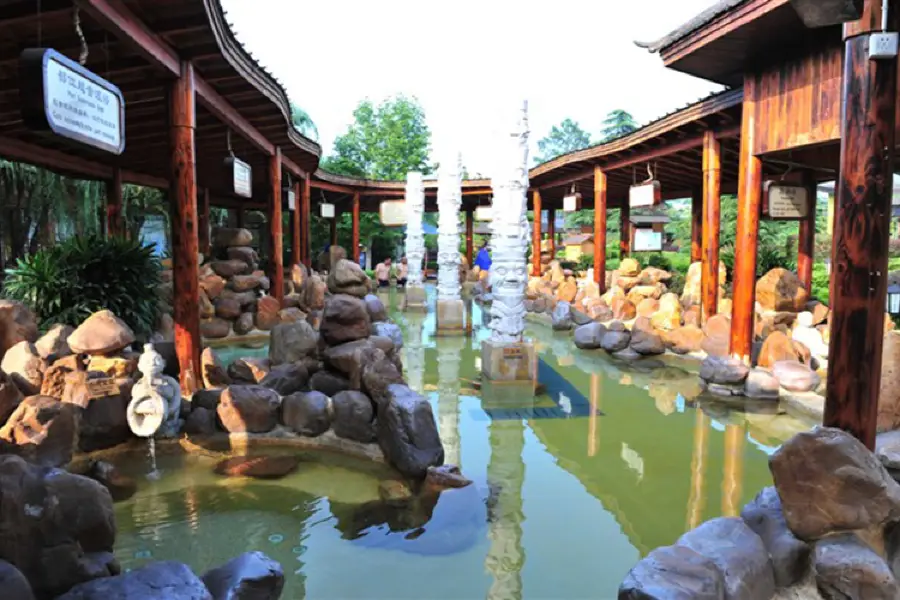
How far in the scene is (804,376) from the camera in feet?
24.1

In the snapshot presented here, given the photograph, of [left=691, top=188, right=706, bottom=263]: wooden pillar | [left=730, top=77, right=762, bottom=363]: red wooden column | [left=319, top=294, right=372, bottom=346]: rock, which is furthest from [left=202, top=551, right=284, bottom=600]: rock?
[left=691, top=188, right=706, bottom=263]: wooden pillar

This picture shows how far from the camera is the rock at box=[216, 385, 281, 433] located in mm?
5812

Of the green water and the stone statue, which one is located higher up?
the stone statue

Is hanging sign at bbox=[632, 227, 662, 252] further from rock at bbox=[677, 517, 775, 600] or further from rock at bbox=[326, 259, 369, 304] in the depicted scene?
rock at bbox=[677, 517, 775, 600]

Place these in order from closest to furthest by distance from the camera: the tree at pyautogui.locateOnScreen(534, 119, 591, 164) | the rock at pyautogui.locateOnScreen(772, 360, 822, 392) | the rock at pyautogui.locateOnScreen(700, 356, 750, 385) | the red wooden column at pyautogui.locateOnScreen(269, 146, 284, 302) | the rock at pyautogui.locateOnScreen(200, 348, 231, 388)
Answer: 1. the rock at pyautogui.locateOnScreen(200, 348, 231, 388)
2. the rock at pyautogui.locateOnScreen(772, 360, 822, 392)
3. the rock at pyautogui.locateOnScreen(700, 356, 750, 385)
4. the red wooden column at pyautogui.locateOnScreen(269, 146, 284, 302)
5. the tree at pyautogui.locateOnScreen(534, 119, 591, 164)

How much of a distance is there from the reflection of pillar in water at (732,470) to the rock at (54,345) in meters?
5.54

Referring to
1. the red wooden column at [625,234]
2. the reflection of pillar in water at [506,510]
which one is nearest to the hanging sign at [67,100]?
the reflection of pillar in water at [506,510]

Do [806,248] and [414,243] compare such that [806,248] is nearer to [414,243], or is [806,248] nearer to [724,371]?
[724,371]

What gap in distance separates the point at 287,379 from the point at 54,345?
6.66 ft

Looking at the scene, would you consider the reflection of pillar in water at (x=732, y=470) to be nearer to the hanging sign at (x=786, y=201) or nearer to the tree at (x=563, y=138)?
the hanging sign at (x=786, y=201)

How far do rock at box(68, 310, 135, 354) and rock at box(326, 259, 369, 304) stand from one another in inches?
125

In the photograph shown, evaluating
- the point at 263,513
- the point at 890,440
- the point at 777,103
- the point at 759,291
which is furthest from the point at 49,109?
the point at 759,291

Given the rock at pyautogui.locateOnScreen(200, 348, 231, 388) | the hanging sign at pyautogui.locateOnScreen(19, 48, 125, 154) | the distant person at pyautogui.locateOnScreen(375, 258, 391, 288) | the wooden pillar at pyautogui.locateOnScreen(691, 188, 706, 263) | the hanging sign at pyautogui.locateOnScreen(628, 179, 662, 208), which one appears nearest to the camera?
the hanging sign at pyautogui.locateOnScreen(19, 48, 125, 154)

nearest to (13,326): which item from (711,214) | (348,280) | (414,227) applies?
(348,280)
